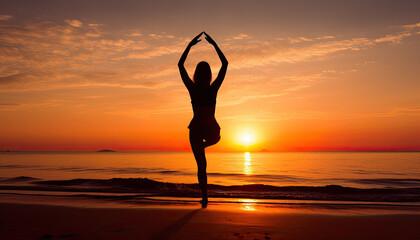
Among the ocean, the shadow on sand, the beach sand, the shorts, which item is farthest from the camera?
the ocean

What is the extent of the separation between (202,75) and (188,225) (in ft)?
9.08

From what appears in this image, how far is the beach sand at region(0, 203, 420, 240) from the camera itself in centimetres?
354

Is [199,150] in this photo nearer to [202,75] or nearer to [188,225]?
[202,75]

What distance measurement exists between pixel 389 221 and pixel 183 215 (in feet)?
12.0

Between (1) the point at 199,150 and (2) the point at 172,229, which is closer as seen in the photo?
(2) the point at 172,229

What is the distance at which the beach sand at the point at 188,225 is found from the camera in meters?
3.54

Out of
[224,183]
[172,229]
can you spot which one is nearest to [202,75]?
[172,229]

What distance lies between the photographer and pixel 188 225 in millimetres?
3957

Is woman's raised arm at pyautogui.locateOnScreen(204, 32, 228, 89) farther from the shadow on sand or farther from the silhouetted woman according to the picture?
the shadow on sand

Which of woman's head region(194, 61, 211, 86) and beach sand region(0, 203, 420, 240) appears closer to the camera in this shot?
beach sand region(0, 203, 420, 240)

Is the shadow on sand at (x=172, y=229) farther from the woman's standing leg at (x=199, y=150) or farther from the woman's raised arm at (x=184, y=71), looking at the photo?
the woman's raised arm at (x=184, y=71)

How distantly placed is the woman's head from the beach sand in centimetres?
245

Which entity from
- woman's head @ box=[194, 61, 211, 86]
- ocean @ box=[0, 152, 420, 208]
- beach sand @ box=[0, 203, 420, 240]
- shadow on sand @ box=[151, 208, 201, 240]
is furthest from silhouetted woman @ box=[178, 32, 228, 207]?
ocean @ box=[0, 152, 420, 208]

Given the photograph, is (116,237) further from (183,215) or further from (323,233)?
(323,233)
